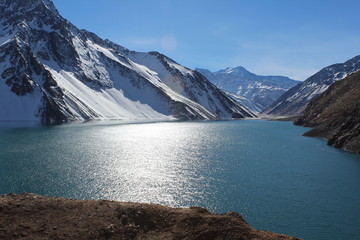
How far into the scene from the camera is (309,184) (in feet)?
156

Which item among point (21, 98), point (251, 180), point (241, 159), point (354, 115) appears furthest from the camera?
point (21, 98)

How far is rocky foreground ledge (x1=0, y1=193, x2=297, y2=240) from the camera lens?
20.0m

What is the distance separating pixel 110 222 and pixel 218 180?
30243 mm

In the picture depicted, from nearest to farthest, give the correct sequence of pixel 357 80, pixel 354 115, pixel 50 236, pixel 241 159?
pixel 50 236, pixel 241 159, pixel 354 115, pixel 357 80

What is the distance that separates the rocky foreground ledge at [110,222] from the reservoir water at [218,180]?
12074 mm

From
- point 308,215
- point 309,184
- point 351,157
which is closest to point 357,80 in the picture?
point 351,157

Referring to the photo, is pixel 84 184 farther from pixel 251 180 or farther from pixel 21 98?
pixel 21 98

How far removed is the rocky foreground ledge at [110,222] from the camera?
65.5 ft

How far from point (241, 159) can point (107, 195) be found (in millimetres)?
38345

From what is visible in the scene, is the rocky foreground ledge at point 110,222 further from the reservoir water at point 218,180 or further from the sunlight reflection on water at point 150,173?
the sunlight reflection on water at point 150,173

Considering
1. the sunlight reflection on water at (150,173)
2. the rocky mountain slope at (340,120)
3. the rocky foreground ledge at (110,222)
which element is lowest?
the sunlight reflection on water at (150,173)

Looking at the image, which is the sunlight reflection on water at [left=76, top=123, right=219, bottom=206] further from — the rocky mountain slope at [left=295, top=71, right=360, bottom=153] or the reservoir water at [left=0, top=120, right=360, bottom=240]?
the rocky mountain slope at [left=295, top=71, right=360, bottom=153]

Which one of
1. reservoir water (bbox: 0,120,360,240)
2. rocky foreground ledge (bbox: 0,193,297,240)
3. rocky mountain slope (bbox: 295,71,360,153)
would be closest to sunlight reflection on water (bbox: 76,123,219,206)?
reservoir water (bbox: 0,120,360,240)

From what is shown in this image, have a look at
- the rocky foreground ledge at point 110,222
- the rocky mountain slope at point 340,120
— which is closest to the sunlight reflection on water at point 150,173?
the rocky foreground ledge at point 110,222
